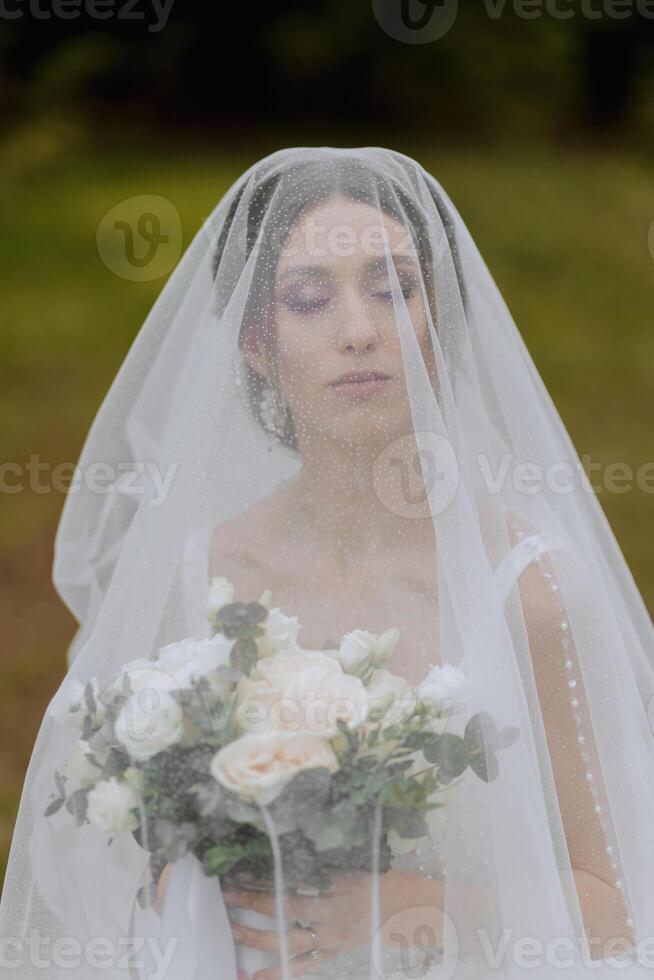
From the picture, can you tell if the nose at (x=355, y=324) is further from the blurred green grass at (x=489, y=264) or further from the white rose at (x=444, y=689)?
the blurred green grass at (x=489, y=264)

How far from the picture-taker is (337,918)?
1636 millimetres

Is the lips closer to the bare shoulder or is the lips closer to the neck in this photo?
the neck

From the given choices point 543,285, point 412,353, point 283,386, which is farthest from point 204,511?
point 543,285

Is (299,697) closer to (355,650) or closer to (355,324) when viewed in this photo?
(355,650)

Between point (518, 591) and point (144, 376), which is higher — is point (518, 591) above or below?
below

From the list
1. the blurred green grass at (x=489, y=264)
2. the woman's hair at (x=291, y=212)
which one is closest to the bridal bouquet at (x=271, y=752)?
the woman's hair at (x=291, y=212)

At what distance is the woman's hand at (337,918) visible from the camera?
162cm

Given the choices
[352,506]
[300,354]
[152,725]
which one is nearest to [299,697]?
[152,725]

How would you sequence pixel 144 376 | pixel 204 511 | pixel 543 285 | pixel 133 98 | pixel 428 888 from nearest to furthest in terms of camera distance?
pixel 428 888 → pixel 204 511 → pixel 144 376 → pixel 543 285 → pixel 133 98

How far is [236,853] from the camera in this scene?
1.56 m

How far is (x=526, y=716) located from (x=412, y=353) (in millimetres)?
516

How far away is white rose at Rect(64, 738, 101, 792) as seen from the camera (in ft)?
5.31

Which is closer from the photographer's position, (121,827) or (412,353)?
(121,827)

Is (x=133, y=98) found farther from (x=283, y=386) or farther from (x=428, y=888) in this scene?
(x=428, y=888)
